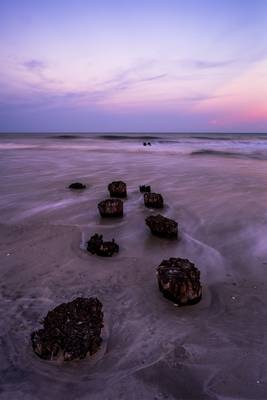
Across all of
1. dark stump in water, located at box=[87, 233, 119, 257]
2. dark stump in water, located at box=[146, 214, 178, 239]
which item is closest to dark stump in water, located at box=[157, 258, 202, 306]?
dark stump in water, located at box=[87, 233, 119, 257]

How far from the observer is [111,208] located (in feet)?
17.6

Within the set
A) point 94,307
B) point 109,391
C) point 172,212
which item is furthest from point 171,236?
point 109,391

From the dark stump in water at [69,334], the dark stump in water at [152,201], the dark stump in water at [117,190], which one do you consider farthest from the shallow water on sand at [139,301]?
the dark stump in water at [117,190]

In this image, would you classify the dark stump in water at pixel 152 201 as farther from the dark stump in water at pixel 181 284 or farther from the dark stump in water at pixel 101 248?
the dark stump in water at pixel 181 284

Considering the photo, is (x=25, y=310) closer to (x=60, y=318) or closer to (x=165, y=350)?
(x=60, y=318)

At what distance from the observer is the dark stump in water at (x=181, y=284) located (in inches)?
112

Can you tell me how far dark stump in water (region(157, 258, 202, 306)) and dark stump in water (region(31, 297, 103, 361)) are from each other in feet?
2.42

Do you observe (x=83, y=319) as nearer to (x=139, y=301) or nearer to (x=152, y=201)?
(x=139, y=301)

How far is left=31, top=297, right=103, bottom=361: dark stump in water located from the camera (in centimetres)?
218

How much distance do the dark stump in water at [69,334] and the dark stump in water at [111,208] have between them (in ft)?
9.73

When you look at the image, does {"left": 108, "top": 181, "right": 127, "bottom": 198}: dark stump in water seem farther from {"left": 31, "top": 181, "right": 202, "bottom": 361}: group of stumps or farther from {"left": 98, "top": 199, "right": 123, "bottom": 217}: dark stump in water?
{"left": 31, "top": 181, "right": 202, "bottom": 361}: group of stumps

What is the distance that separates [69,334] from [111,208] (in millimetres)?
3222

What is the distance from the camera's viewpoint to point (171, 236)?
4465 mm

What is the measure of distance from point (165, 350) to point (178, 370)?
20cm
